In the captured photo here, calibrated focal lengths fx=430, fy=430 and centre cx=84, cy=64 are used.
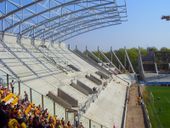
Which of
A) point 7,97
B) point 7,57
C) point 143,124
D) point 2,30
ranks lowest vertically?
point 143,124

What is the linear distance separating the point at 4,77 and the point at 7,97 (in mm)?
6113

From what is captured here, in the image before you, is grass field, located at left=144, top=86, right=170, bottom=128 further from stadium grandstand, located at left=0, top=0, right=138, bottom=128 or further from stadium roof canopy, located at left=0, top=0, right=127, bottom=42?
stadium roof canopy, located at left=0, top=0, right=127, bottom=42

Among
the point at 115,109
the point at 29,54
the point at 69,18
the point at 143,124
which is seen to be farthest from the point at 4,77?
the point at 69,18

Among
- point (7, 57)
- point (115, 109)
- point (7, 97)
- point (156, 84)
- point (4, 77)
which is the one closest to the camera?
point (7, 97)

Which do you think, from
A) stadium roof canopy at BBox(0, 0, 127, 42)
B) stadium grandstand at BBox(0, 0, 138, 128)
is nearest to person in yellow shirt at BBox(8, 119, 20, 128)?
stadium grandstand at BBox(0, 0, 138, 128)

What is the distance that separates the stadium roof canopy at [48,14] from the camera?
30783mm

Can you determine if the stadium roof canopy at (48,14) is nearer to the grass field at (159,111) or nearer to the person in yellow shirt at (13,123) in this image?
the grass field at (159,111)

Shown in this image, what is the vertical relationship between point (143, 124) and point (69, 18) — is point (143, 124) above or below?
below

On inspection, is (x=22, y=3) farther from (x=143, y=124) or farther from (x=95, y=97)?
(x=143, y=124)

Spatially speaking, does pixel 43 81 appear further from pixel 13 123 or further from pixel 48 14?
pixel 13 123

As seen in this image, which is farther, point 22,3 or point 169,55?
point 169,55

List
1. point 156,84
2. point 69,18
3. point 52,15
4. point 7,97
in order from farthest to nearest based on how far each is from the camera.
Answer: point 156,84 < point 69,18 < point 52,15 < point 7,97

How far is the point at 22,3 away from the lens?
102 feet

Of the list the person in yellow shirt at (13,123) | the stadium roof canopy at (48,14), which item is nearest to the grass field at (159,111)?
the stadium roof canopy at (48,14)
